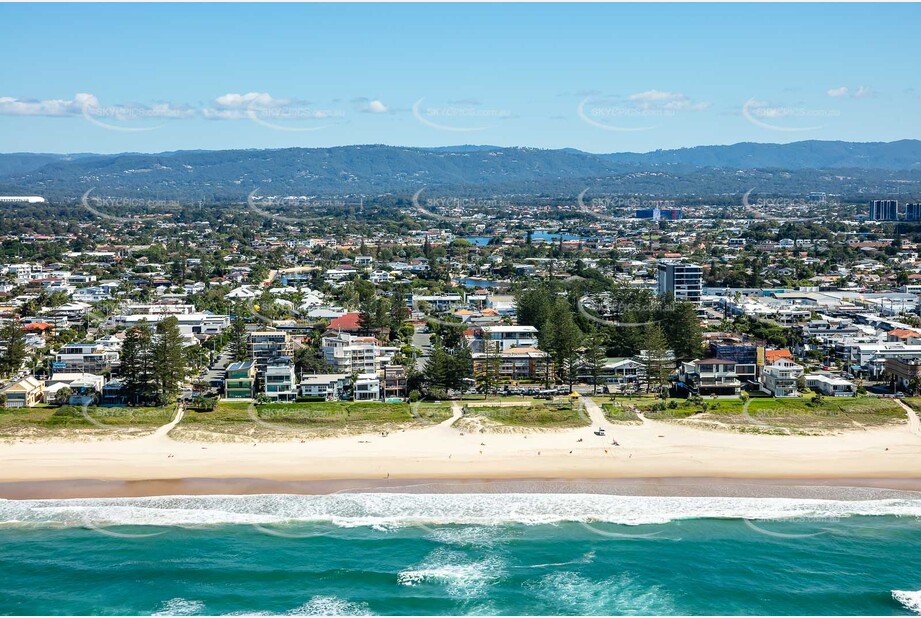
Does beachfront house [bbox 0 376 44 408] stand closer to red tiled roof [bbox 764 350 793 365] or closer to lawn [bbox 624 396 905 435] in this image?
lawn [bbox 624 396 905 435]

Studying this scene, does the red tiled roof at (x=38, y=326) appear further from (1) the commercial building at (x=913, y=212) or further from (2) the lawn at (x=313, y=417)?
(1) the commercial building at (x=913, y=212)

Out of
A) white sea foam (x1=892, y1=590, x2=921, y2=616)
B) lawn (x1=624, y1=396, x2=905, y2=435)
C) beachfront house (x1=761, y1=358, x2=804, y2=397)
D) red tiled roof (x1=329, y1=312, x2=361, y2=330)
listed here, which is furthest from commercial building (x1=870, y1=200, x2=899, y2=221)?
white sea foam (x1=892, y1=590, x2=921, y2=616)

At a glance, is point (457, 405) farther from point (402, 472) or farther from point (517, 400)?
point (402, 472)

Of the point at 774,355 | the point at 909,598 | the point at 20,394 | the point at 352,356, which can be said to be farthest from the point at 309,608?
the point at 774,355

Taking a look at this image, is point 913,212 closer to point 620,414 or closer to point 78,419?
point 620,414

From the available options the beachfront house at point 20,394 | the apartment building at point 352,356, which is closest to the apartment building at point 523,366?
the apartment building at point 352,356

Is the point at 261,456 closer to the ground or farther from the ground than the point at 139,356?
closer to the ground

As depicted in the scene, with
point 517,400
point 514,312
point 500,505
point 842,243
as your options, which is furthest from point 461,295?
point 842,243
